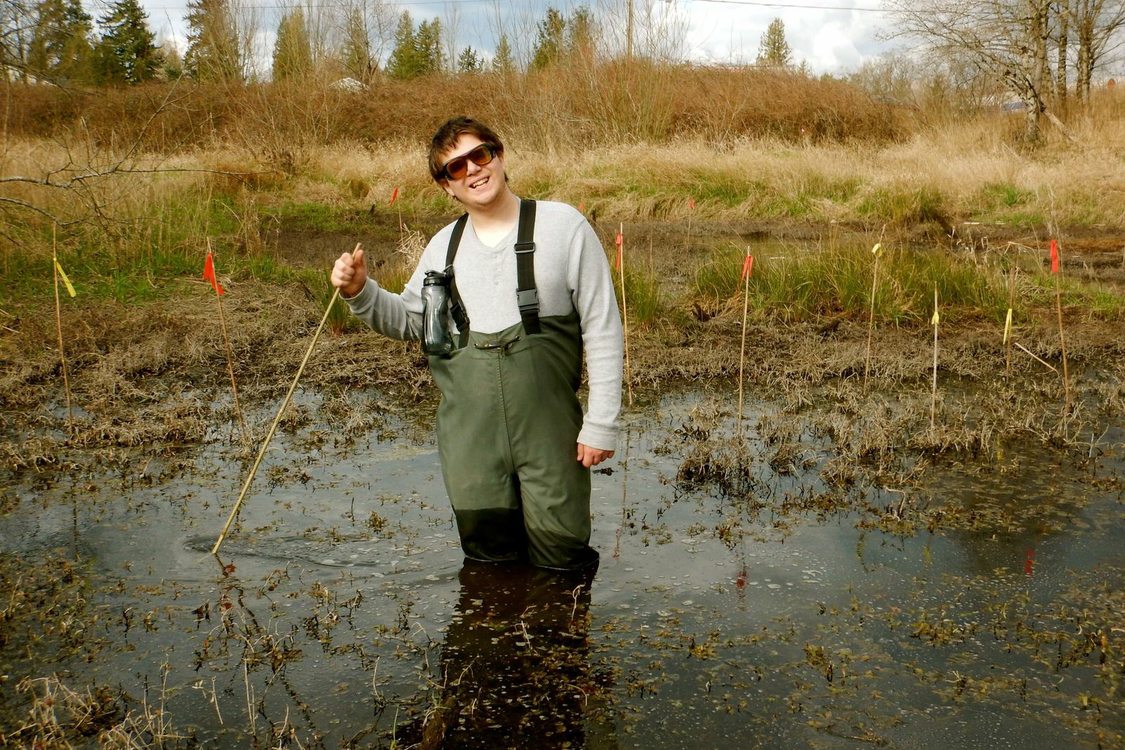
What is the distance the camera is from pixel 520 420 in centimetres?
311

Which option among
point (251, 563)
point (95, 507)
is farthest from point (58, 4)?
point (251, 563)

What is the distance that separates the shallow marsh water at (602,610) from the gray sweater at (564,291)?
2.48ft

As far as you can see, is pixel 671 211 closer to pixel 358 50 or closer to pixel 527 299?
pixel 527 299

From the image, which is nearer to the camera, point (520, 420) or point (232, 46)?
point (520, 420)

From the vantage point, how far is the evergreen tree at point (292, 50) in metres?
18.9

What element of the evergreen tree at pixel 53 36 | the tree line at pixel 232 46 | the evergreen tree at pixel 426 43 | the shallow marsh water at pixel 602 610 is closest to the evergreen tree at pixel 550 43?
the tree line at pixel 232 46

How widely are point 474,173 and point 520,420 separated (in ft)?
2.58

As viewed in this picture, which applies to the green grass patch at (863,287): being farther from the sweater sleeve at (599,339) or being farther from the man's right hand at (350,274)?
the man's right hand at (350,274)

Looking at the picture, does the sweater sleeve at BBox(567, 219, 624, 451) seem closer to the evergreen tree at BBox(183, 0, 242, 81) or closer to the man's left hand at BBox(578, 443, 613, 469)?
the man's left hand at BBox(578, 443, 613, 469)

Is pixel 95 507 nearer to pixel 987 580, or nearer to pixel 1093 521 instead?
pixel 987 580

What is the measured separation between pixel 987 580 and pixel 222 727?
2643mm

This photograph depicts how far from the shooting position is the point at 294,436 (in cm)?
530

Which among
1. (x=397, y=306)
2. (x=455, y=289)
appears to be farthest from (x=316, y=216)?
(x=455, y=289)

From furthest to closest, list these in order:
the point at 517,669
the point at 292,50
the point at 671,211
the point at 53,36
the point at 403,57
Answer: the point at 403,57 < the point at 292,50 < the point at 671,211 < the point at 53,36 < the point at 517,669
